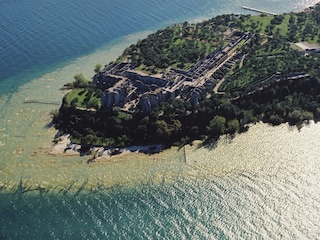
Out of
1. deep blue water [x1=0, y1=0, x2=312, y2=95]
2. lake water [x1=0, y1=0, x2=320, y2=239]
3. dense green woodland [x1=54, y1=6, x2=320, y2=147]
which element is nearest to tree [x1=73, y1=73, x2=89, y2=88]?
dense green woodland [x1=54, y1=6, x2=320, y2=147]

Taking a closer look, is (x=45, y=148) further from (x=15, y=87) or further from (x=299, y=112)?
(x=299, y=112)

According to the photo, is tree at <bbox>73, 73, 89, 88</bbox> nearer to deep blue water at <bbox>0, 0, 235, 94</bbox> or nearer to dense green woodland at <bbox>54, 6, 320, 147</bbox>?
dense green woodland at <bbox>54, 6, 320, 147</bbox>

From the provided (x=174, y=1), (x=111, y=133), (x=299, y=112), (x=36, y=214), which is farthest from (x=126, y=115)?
→ (x=174, y=1)

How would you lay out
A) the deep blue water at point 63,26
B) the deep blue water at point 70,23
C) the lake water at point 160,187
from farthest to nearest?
the deep blue water at point 63,26
the deep blue water at point 70,23
the lake water at point 160,187

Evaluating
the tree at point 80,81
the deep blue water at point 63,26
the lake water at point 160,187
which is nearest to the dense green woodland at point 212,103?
the tree at point 80,81

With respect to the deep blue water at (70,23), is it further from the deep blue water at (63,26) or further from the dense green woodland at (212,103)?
the dense green woodland at (212,103)

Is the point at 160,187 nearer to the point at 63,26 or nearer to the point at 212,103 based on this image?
the point at 212,103

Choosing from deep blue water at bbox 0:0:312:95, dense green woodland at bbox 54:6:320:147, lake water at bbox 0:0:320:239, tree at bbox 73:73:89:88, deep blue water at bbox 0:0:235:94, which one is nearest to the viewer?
lake water at bbox 0:0:320:239

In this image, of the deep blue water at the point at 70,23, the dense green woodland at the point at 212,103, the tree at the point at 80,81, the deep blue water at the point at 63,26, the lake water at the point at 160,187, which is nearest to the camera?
the lake water at the point at 160,187
